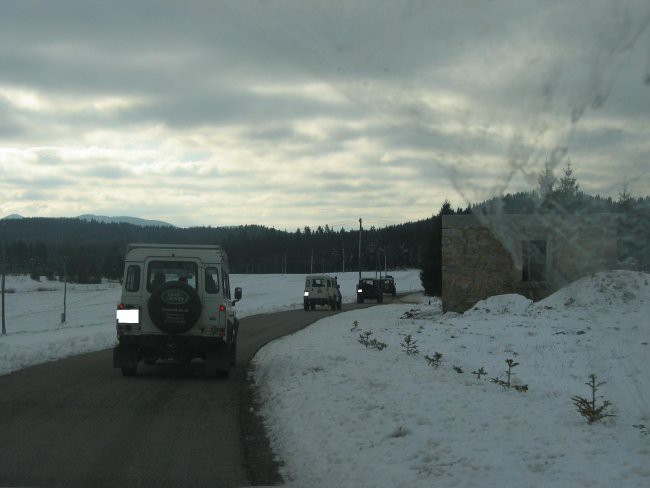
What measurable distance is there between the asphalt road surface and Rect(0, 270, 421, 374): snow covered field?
400cm

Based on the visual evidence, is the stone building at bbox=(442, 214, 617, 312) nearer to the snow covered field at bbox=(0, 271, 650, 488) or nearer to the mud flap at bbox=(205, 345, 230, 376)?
the snow covered field at bbox=(0, 271, 650, 488)

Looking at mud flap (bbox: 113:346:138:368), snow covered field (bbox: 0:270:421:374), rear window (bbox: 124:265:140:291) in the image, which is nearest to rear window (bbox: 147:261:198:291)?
rear window (bbox: 124:265:140:291)

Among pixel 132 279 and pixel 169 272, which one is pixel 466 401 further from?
pixel 132 279

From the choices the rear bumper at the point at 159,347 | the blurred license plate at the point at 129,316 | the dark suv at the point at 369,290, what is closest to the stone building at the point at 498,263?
the rear bumper at the point at 159,347

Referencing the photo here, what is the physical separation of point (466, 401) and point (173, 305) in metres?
6.63

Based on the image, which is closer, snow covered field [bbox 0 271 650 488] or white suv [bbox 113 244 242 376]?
snow covered field [bbox 0 271 650 488]

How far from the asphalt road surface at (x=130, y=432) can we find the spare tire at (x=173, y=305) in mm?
1156

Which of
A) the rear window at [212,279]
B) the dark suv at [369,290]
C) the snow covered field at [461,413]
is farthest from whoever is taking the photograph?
the dark suv at [369,290]

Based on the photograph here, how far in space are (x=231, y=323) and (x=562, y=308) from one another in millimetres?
13516

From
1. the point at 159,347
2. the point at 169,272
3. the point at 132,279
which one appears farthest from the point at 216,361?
the point at 132,279

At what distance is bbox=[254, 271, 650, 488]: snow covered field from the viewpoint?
602 centimetres

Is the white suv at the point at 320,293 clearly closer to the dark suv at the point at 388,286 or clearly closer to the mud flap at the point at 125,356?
the dark suv at the point at 388,286

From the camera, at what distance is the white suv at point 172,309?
13.3m

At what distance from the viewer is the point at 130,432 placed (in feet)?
27.7
